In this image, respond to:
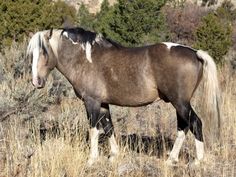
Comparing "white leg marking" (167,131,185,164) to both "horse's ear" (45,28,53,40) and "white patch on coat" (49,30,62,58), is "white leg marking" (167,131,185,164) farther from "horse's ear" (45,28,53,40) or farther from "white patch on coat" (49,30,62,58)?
"horse's ear" (45,28,53,40)

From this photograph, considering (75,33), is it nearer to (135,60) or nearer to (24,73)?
(135,60)

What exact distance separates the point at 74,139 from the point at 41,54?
122 cm

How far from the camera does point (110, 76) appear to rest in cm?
563

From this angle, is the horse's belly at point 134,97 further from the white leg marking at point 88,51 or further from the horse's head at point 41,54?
the horse's head at point 41,54

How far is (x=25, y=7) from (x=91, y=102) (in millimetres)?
8234

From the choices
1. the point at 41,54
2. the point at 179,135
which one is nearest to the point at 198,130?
the point at 179,135

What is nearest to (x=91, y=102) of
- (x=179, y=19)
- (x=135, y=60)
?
(x=135, y=60)

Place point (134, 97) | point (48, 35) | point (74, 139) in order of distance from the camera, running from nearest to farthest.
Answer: point (134, 97)
point (48, 35)
point (74, 139)

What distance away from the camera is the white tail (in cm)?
531

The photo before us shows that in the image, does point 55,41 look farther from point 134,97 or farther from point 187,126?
point 187,126

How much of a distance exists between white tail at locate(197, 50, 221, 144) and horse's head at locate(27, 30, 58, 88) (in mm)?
1914

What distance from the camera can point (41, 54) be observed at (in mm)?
5695

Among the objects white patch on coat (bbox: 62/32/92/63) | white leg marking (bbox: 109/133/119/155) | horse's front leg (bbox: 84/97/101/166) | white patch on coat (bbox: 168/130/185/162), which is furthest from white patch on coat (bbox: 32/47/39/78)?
white patch on coat (bbox: 168/130/185/162)

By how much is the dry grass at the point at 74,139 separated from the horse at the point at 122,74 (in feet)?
1.03
